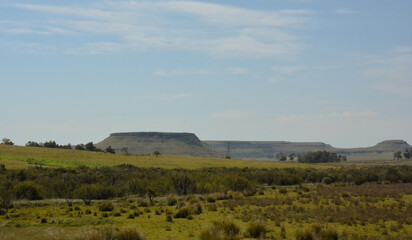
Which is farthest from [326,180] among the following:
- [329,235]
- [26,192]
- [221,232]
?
[221,232]

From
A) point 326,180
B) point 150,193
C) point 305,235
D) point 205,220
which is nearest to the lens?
point 305,235

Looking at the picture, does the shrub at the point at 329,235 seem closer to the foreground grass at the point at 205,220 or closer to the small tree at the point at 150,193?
the foreground grass at the point at 205,220

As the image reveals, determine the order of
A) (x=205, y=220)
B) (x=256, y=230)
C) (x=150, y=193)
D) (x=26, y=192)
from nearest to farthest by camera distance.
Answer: (x=256, y=230) < (x=205, y=220) < (x=150, y=193) < (x=26, y=192)

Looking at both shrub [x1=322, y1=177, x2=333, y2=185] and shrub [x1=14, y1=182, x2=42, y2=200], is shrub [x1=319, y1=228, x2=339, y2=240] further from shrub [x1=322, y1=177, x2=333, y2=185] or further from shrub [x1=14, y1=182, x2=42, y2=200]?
shrub [x1=322, y1=177, x2=333, y2=185]

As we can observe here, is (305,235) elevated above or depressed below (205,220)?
above


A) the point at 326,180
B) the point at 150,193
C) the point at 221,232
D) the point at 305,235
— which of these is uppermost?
the point at 221,232

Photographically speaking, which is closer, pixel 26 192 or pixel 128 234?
pixel 128 234

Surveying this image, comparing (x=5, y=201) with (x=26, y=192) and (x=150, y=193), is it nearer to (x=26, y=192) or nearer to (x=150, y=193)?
(x=26, y=192)

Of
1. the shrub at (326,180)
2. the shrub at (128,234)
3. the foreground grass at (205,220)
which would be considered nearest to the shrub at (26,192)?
the foreground grass at (205,220)

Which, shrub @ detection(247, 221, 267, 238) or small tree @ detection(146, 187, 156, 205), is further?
small tree @ detection(146, 187, 156, 205)

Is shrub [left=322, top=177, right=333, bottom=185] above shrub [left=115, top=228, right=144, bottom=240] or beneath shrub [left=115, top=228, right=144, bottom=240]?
beneath

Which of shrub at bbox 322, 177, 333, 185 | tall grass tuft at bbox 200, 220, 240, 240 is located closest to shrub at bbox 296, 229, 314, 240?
tall grass tuft at bbox 200, 220, 240, 240

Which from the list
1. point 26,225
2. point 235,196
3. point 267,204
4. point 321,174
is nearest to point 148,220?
point 26,225

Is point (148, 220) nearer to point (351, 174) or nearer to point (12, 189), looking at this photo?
point (12, 189)
